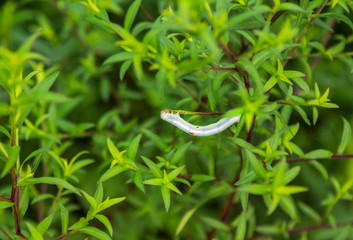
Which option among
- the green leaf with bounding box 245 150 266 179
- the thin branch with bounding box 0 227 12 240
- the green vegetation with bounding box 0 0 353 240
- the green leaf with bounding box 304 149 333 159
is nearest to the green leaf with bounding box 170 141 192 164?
the green vegetation with bounding box 0 0 353 240

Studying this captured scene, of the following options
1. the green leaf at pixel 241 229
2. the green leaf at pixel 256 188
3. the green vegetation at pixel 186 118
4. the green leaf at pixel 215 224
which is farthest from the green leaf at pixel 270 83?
the green leaf at pixel 215 224

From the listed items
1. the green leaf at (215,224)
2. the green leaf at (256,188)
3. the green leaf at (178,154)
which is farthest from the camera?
the green leaf at (215,224)

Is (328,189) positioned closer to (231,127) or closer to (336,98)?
(336,98)

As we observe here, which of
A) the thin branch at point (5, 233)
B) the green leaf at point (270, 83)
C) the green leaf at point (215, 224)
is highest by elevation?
the green leaf at point (270, 83)

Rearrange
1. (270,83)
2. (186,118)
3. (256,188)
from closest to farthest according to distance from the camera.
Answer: (256,188), (270,83), (186,118)

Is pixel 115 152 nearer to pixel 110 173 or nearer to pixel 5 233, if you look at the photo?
pixel 110 173

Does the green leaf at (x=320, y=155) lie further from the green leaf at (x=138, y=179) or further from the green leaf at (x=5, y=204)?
the green leaf at (x=5, y=204)

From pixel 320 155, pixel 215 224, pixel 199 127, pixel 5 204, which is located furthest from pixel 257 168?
pixel 5 204

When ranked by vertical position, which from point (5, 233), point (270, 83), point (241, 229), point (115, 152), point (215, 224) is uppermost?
point (270, 83)
